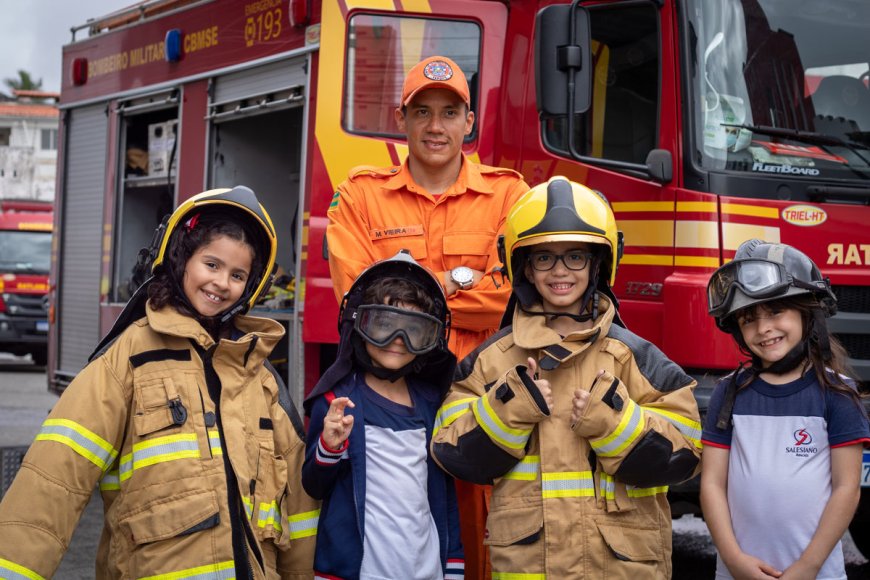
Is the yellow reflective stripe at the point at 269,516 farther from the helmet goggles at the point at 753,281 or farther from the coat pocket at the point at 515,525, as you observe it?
the helmet goggles at the point at 753,281

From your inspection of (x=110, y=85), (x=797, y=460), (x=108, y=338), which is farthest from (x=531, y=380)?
(x=110, y=85)

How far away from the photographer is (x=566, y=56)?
4.50m

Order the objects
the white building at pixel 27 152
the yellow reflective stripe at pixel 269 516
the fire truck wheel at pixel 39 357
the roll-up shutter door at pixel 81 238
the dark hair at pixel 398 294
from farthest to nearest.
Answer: the white building at pixel 27 152 < the fire truck wheel at pixel 39 357 < the roll-up shutter door at pixel 81 238 < the dark hair at pixel 398 294 < the yellow reflective stripe at pixel 269 516

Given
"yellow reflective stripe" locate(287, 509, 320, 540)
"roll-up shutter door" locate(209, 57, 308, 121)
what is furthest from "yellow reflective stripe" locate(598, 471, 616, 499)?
"roll-up shutter door" locate(209, 57, 308, 121)

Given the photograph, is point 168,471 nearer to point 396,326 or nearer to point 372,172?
point 396,326

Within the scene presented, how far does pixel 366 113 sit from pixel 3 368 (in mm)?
14418

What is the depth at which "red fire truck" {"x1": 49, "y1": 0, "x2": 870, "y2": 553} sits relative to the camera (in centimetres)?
443

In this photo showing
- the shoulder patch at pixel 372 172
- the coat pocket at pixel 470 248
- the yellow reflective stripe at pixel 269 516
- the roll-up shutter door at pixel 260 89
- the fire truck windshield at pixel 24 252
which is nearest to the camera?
the yellow reflective stripe at pixel 269 516

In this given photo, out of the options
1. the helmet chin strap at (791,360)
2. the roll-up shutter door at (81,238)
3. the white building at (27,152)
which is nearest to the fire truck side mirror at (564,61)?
the helmet chin strap at (791,360)

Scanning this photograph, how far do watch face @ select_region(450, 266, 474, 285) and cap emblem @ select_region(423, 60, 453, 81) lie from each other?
680 millimetres

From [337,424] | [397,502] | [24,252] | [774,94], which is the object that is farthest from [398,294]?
[24,252]

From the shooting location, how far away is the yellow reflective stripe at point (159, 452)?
2.91 meters

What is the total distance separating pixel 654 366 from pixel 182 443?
1302 mm

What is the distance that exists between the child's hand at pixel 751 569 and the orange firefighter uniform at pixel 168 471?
1168mm
